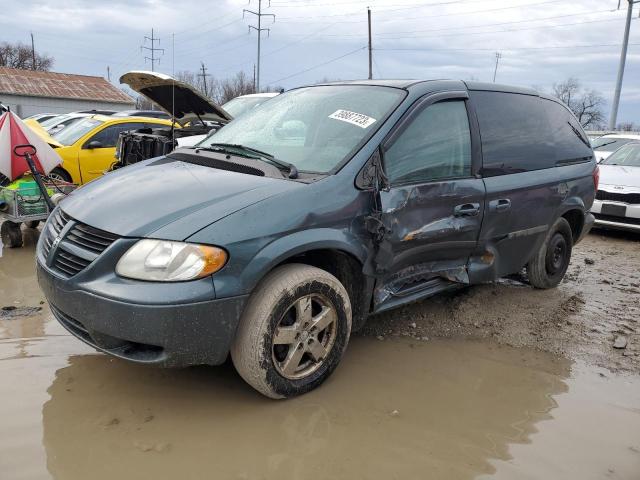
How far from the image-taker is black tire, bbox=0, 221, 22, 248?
6.37 m

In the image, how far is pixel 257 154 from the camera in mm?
3459

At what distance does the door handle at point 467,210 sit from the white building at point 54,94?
41.8m

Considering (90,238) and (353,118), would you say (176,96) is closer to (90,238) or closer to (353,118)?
(353,118)

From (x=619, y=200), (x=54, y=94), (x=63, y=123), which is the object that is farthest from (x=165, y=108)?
(x=54, y=94)

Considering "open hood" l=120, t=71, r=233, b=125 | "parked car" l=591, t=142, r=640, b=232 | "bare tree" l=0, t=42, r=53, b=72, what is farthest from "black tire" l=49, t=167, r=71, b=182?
"bare tree" l=0, t=42, r=53, b=72

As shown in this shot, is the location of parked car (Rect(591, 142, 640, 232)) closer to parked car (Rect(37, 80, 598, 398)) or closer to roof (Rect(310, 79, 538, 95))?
parked car (Rect(37, 80, 598, 398))

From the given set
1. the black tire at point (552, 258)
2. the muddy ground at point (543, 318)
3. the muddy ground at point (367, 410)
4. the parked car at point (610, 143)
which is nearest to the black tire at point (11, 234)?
the muddy ground at point (367, 410)

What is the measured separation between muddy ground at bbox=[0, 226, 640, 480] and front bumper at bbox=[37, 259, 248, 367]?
15.2 inches

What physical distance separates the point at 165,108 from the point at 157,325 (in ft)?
17.3

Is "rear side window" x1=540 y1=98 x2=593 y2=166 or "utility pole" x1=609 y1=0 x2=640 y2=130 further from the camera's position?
"utility pole" x1=609 y1=0 x2=640 y2=130

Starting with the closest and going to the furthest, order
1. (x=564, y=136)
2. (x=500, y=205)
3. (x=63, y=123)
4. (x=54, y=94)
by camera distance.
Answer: (x=500, y=205) → (x=564, y=136) → (x=63, y=123) → (x=54, y=94)

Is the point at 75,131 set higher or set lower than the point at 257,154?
higher

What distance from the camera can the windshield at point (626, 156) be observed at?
356 inches

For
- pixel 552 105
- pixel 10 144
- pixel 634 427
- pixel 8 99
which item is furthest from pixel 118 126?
pixel 8 99
